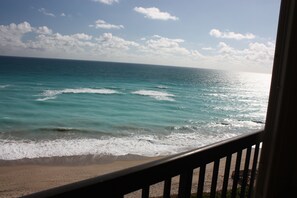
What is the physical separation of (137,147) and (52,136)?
4.30 meters

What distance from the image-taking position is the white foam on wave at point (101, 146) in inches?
406

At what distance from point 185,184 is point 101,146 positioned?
10.8 m

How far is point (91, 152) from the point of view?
35.1 ft

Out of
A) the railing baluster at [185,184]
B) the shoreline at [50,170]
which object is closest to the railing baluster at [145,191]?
the railing baluster at [185,184]

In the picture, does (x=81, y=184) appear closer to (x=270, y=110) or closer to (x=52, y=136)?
(x=270, y=110)

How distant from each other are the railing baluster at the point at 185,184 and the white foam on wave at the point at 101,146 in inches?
375

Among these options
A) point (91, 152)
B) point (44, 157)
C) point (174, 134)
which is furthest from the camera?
point (174, 134)

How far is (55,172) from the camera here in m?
8.62

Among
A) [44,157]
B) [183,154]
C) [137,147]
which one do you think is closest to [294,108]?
[183,154]

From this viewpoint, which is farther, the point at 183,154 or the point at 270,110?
the point at 183,154

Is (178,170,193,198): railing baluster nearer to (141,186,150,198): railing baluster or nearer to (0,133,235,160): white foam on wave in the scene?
(141,186,150,198): railing baluster

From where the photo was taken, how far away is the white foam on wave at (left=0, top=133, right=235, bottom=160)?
10.3 metres

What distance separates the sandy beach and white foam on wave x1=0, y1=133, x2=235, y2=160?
0.60 metres

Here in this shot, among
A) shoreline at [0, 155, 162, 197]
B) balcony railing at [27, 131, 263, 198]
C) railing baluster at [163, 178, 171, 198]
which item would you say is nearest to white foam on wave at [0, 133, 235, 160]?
shoreline at [0, 155, 162, 197]
